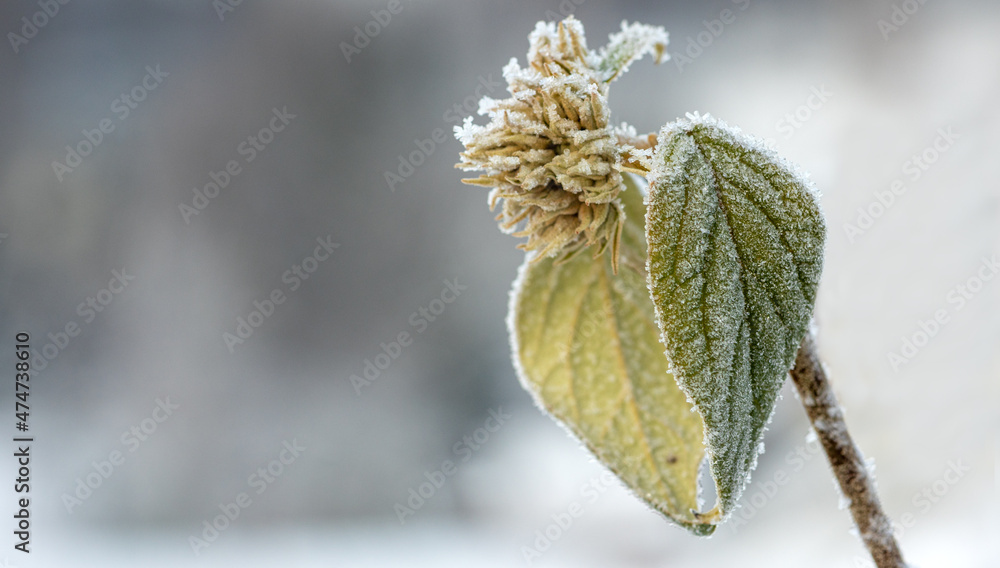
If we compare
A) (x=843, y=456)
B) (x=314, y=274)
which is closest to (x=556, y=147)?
Result: (x=843, y=456)

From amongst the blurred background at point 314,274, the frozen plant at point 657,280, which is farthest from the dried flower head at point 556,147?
the blurred background at point 314,274

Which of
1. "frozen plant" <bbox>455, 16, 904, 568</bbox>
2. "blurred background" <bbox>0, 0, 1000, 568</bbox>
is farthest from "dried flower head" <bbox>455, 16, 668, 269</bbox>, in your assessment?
"blurred background" <bbox>0, 0, 1000, 568</bbox>

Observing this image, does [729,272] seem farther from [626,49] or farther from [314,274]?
[314,274]

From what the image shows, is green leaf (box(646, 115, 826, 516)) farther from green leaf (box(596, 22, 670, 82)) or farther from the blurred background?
the blurred background

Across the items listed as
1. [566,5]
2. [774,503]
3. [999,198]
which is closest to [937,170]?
[999,198]

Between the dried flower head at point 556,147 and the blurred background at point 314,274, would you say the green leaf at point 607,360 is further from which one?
the blurred background at point 314,274
